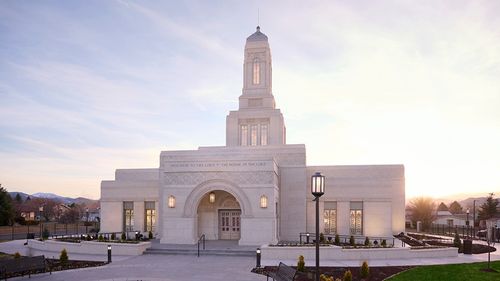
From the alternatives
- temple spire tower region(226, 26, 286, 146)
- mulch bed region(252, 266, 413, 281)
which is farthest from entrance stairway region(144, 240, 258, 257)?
temple spire tower region(226, 26, 286, 146)

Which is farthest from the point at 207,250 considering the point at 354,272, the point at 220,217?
the point at 354,272

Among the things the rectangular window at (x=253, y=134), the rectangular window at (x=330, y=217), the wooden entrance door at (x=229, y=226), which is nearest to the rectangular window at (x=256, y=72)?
the rectangular window at (x=253, y=134)

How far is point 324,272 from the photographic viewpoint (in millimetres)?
18781

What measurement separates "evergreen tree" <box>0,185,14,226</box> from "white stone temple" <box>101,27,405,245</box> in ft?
62.5

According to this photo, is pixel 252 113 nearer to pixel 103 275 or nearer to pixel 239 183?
pixel 239 183

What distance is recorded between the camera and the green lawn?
57.2ft

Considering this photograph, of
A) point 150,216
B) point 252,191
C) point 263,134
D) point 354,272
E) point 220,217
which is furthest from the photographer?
point 263,134

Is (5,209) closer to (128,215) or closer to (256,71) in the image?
(128,215)

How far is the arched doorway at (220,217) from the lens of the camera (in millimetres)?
30797

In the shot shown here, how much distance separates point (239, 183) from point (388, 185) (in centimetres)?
1260

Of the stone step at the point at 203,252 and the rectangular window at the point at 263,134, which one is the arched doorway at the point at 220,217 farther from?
the rectangular window at the point at 263,134

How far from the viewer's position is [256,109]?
37.9 meters

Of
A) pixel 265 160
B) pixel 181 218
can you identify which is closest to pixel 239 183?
pixel 265 160

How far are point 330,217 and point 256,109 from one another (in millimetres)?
11523
